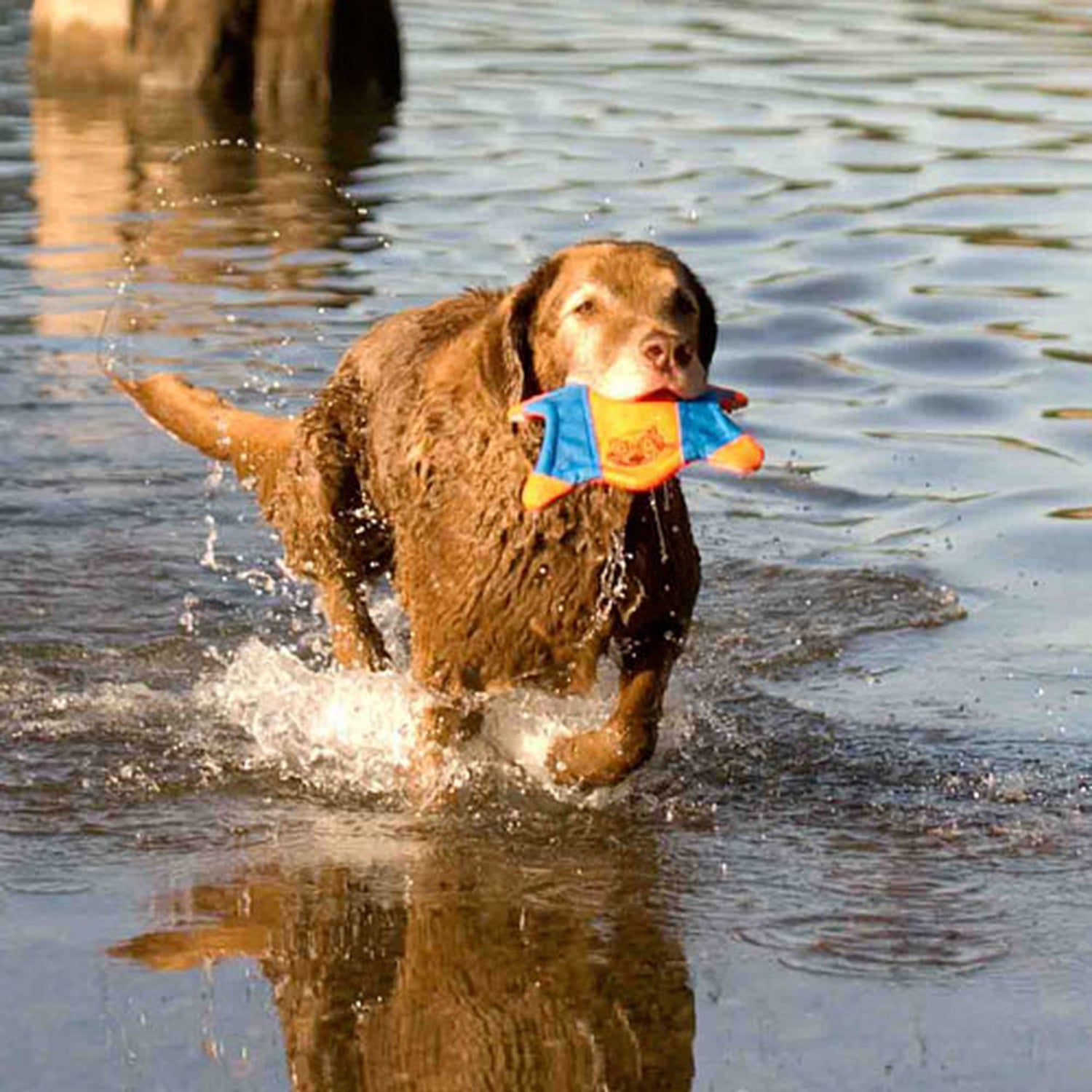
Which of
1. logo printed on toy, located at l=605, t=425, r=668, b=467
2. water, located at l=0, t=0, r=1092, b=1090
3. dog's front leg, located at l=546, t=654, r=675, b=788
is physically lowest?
water, located at l=0, t=0, r=1092, b=1090

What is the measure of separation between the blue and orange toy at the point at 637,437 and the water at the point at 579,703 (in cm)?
102

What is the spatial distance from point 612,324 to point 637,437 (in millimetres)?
311

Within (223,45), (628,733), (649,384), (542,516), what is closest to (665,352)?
(649,384)

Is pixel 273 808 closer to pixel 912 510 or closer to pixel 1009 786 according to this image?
pixel 1009 786

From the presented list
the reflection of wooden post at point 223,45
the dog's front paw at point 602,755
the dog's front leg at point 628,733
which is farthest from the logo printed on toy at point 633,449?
the reflection of wooden post at point 223,45

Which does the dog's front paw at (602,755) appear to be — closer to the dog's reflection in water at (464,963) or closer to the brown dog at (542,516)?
the brown dog at (542,516)

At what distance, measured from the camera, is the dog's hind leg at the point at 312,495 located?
27.1 ft

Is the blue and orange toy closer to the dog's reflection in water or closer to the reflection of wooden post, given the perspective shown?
the dog's reflection in water

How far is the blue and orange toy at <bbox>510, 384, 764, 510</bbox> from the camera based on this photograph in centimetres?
644

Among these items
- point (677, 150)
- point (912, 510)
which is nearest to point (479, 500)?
point (912, 510)

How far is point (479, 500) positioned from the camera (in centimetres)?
710

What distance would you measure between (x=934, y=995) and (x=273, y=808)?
6.84 ft

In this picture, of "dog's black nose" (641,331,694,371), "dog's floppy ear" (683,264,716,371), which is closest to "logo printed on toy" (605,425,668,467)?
"dog's black nose" (641,331,694,371)

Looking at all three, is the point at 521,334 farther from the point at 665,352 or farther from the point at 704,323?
the point at 665,352
